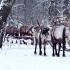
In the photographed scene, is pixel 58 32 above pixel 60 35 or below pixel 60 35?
above

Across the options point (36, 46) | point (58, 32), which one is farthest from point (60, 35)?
point (36, 46)

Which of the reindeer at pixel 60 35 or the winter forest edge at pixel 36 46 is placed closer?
the winter forest edge at pixel 36 46

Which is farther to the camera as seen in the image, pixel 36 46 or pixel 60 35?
pixel 36 46

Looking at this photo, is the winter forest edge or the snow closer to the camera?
the winter forest edge

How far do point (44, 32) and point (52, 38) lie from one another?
461 mm

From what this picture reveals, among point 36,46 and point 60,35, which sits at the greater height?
point 60,35

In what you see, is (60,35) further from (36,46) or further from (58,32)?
(36,46)

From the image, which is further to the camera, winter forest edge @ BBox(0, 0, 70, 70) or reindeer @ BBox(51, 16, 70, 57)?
reindeer @ BBox(51, 16, 70, 57)

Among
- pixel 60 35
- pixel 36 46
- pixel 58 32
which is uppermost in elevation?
pixel 58 32

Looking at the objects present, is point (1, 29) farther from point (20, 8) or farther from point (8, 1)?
point (20, 8)

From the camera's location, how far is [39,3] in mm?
47250

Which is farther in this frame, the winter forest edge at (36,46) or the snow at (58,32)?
the snow at (58,32)

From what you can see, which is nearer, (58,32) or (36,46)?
(58,32)

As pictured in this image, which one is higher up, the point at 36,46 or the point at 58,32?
the point at 58,32
